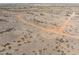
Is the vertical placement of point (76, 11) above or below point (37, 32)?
above

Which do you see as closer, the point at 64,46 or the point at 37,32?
the point at 64,46

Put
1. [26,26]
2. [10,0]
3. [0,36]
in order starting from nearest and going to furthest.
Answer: [0,36], [26,26], [10,0]

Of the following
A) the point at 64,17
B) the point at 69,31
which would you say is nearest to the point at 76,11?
the point at 64,17
